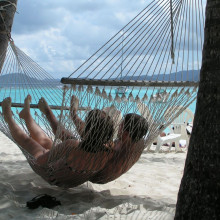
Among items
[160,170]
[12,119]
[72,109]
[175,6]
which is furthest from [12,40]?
[160,170]

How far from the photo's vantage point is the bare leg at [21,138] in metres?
2.04

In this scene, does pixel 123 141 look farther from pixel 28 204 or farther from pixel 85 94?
pixel 28 204

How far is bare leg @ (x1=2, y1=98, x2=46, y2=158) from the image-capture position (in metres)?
2.04

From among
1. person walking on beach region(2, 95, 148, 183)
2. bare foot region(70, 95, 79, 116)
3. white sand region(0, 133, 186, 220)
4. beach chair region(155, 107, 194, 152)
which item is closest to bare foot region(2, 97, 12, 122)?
person walking on beach region(2, 95, 148, 183)

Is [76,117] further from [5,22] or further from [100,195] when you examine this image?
[5,22]

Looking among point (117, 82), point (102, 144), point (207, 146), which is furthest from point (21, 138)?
point (207, 146)

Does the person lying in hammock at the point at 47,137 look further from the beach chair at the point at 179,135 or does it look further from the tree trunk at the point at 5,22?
the beach chair at the point at 179,135

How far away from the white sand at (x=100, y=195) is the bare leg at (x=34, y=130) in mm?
300

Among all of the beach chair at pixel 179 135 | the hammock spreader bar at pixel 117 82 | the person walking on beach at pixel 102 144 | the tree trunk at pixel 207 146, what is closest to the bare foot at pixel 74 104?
the person walking on beach at pixel 102 144

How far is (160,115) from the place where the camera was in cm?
195

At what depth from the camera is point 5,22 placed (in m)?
2.50

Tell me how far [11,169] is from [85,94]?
4.23 ft

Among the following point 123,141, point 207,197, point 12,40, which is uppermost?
point 12,40

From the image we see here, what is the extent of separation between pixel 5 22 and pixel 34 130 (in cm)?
92
